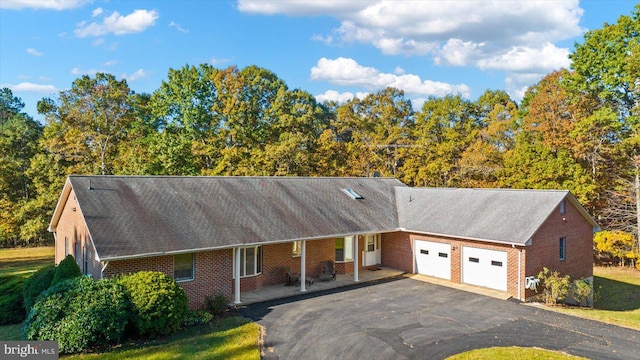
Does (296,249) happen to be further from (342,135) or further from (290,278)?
(342,135)

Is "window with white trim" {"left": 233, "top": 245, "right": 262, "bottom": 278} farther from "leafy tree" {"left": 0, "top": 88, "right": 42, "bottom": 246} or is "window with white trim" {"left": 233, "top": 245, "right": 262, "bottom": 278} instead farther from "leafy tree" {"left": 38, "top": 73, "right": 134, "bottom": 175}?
"leafy tree" {"left": 0, "top": 88, "right": 42, "bottom": 246}

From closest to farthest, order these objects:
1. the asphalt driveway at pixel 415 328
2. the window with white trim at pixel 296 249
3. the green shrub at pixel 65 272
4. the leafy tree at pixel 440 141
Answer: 1. the asphalt driveway at pixel 415 328
2. the green shrub at pixel 65 272
3. the window with white trim at pixel 296 249
4. the leafy tree at pixel 440 141

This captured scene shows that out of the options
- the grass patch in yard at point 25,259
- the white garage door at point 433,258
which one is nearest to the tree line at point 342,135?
the grass patch in yard at point 25,259

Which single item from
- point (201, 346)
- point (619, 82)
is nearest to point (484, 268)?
point (201, 346)

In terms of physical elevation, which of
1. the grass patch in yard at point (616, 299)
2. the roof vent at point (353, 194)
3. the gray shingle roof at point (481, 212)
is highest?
the roof vent at point (353, 194)

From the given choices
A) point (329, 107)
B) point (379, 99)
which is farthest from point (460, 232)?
point (329, 107)

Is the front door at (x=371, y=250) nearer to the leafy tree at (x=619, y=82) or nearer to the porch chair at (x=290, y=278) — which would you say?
the porch chair at (x=290, y=278)
